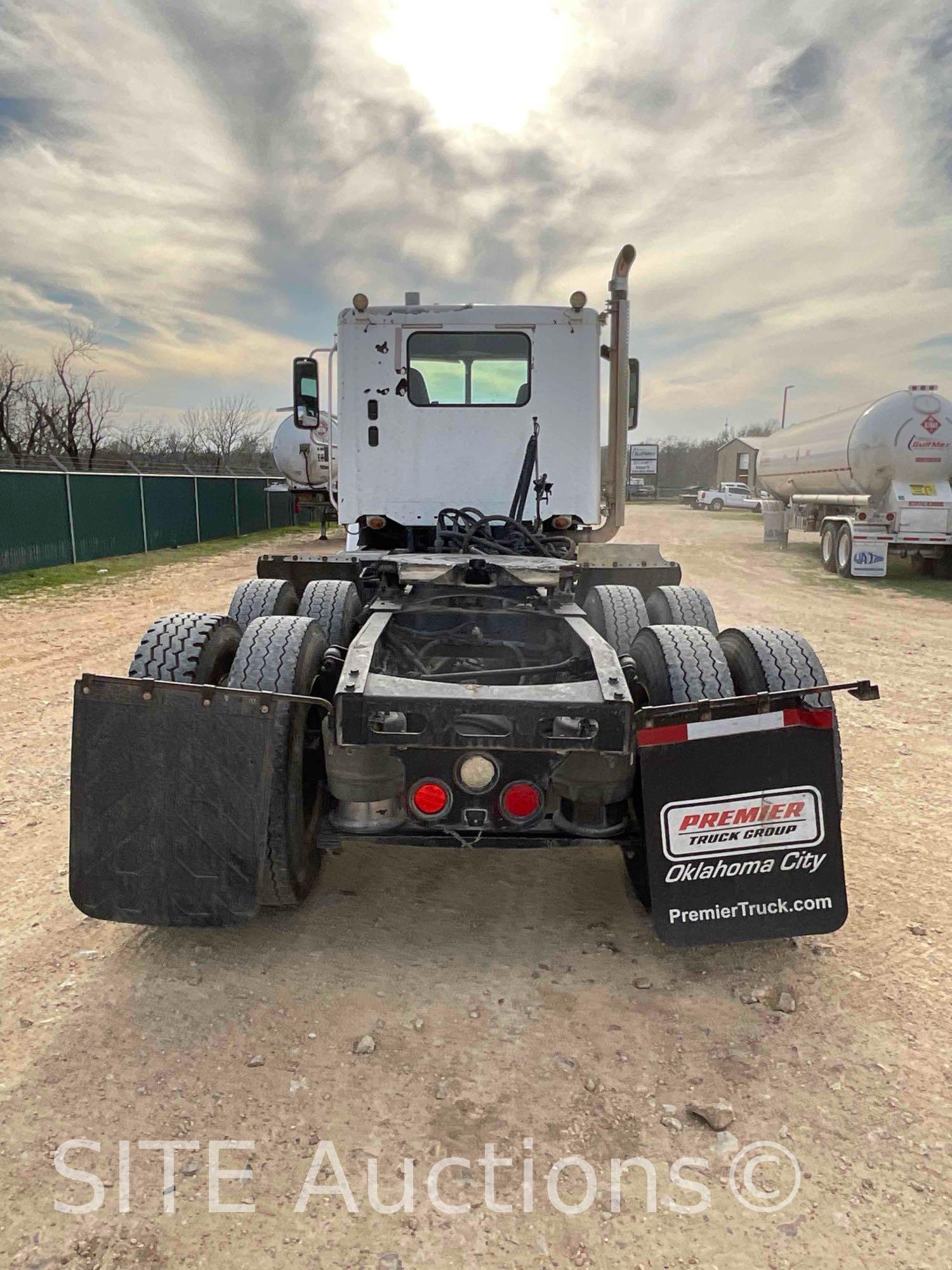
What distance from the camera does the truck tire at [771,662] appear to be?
11.3ft

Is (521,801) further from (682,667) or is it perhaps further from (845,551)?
(845,551)

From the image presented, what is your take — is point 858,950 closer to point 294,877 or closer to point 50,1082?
point 294,877

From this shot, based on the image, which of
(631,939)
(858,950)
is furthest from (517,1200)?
(858,950)

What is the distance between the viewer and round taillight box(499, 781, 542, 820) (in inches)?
118

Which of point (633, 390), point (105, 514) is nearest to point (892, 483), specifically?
point (633, 390)

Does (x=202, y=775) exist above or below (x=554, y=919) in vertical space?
above

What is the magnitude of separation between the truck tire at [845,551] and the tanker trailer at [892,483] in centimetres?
2

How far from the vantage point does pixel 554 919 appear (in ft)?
11.4

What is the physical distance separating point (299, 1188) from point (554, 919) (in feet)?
5.12

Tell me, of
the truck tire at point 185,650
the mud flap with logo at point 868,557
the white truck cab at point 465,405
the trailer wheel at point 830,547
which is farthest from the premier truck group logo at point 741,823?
the trailer wheel at point 830,547

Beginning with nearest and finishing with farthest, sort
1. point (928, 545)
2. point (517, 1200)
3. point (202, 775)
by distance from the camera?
point (517, 1200) < point (202, 775) < point (928, 545)

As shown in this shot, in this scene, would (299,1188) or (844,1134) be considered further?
(844,1134)

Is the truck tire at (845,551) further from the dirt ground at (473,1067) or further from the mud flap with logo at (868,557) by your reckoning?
the dirt ground at (473,1067)

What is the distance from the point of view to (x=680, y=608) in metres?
4.59
